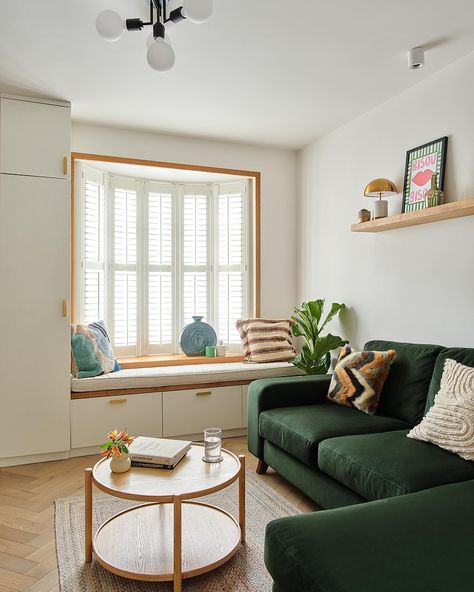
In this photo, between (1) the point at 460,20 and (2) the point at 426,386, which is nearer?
(1) the point at 460,20

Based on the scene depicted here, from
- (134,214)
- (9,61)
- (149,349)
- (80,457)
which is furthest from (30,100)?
(80,457)

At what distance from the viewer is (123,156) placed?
4.19 metres

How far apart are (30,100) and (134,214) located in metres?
1.37

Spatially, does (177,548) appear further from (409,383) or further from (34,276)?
(34,276)

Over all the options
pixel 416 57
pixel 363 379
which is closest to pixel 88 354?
pixel 363 379

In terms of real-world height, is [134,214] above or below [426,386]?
above

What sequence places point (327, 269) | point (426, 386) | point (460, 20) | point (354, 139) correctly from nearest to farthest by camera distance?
point (460, 20) < point (426, 386) < point (354, 139) < point (327, 269)

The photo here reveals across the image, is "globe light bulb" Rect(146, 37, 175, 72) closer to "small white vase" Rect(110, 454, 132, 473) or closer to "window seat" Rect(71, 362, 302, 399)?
"small white vase" Rect(110, 454, 132, 473)

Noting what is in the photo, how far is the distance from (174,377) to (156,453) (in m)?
1.65

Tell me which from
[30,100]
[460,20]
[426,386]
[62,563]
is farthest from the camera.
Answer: [30,100]

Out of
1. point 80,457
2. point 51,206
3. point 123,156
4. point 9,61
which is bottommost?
point 80,457

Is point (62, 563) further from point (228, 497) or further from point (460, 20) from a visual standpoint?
point (460, 20)

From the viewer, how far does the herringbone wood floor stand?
6.81ft

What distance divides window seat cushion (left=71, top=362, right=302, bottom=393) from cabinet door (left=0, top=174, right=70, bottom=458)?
22cm
